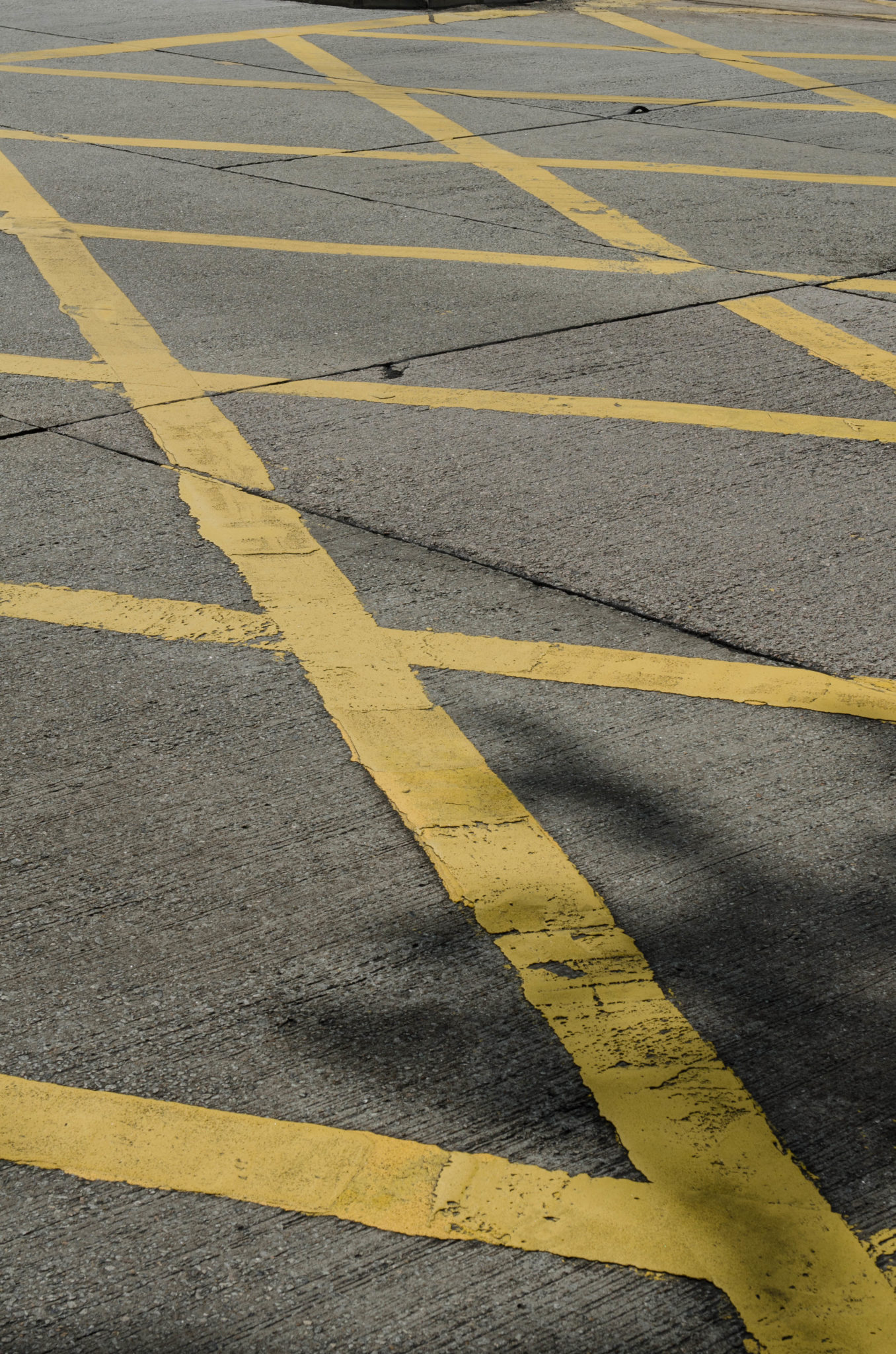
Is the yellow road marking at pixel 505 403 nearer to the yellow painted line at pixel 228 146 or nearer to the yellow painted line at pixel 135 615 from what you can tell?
the yellow painted line at pixel 135 615

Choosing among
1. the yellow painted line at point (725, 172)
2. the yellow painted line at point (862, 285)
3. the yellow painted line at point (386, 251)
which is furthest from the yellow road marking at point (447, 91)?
the yellow painted line at point (862, 285)

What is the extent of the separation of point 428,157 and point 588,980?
7598 mm

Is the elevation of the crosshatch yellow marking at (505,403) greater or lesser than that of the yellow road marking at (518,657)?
greater

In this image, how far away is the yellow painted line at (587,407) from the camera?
201 inches

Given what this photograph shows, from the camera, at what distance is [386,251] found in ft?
23.5

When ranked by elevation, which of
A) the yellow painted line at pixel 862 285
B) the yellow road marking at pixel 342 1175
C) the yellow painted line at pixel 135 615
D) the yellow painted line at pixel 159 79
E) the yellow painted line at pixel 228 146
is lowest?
the yellow road marking at pixel 342 1175

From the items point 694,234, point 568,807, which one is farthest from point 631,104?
point 568,807

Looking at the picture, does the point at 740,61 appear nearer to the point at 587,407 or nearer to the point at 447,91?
the point at 447,91

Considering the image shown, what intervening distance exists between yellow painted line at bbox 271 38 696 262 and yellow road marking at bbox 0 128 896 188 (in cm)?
21

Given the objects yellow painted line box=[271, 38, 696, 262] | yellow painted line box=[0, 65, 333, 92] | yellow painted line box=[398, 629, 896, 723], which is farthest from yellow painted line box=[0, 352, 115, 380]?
yellow painted line box=[0, 65, 333, 92]

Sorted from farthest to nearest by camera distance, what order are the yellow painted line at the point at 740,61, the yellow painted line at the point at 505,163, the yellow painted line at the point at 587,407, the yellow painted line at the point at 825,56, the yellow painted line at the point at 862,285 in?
1. the yellow painted line at the point at 825,56
2. the yellow painted line at the point at 740,61
3. the yellow painted line at the point at 505,163
4. the yellow painted line at the point at 862,285
5. the yellow painted line at the point at 587,407

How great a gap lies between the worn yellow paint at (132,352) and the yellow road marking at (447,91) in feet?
11.4

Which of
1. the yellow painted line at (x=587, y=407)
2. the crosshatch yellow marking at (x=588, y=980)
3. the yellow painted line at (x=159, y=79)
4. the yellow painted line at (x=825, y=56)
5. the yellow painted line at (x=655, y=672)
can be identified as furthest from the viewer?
the yellow painted line at (x=825, y=56)

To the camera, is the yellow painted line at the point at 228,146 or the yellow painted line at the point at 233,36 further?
the yellow painted line at the point at 233,36
